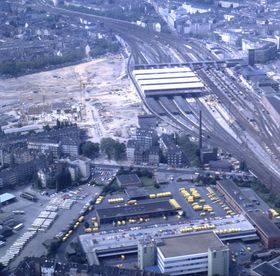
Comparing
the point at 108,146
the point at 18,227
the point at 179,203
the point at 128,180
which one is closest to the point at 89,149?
the point at 108,146

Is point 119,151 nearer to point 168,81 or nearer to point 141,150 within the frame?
point 141,150

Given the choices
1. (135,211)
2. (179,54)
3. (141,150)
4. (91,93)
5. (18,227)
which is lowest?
(18,227)

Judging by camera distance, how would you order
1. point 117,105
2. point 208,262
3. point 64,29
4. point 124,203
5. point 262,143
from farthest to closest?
point 64,29 → point 117,105 → point 262,143 → point 124,203 → point 208,262

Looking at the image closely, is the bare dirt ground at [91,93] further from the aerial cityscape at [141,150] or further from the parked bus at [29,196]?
the parked bus at [29,196]

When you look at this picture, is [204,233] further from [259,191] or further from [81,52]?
[81,52]

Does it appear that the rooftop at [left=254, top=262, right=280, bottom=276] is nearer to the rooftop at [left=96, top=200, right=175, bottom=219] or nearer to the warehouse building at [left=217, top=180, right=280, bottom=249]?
the warehouse building at [left=217, top=180, right=280, bottom=249]

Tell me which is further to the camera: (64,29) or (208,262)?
(64,29)

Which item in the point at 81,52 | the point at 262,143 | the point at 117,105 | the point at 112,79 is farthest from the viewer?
the point at 81,52

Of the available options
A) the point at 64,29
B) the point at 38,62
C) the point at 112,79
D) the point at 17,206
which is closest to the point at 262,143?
the point at 17,206
